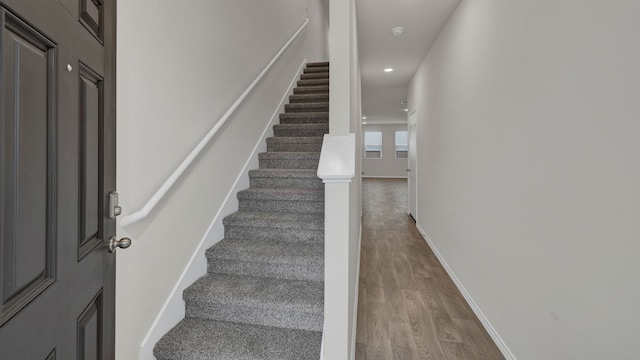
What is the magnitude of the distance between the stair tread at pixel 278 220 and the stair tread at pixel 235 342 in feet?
2.29

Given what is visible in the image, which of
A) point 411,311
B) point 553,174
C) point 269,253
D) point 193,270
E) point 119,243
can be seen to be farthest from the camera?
point 411,311

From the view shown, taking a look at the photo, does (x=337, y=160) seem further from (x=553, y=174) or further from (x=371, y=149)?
(x=371, y=149)

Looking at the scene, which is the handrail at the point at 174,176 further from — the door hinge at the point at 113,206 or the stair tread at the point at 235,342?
the stair tread at the point at 235,342

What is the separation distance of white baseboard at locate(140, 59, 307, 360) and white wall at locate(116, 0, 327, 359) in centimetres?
3

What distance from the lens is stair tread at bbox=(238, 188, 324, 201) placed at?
2.13 metres

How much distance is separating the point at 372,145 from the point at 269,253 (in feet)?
35.2

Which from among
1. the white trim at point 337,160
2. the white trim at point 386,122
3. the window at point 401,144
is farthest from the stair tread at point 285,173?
the window at point 401,144

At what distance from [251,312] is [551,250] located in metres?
1.60

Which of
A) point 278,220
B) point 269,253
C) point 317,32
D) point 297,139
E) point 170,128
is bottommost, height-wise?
point 269,253

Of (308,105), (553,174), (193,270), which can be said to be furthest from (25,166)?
(308,105)

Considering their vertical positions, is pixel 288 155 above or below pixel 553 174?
above

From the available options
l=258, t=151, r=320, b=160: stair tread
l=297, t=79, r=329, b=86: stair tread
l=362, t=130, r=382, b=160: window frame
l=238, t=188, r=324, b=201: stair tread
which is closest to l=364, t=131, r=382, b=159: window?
l=362, t=130, r=382, b=160: window frame

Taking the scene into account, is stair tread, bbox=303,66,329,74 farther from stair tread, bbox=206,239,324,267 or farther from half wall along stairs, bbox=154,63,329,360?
stair tread, bbox=206,239,324,267

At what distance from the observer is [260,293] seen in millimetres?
1537
